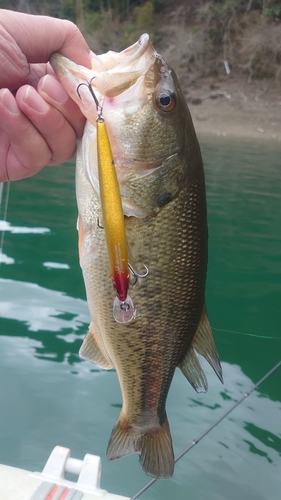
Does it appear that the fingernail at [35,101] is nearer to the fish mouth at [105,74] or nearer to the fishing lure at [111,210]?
the fish mouth at [105,74]

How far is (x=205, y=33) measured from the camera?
30.2 meters

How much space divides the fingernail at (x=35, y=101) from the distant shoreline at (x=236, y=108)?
2058 cm

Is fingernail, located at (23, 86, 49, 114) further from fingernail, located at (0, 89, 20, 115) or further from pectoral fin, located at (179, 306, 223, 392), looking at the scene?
pectoral fin, located at (179, 306, 223, 392)

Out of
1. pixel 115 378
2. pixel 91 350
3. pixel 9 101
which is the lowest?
pixel 115 378

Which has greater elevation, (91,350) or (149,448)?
(91,350)

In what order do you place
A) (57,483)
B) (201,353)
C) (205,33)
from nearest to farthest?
(201,353)
(57,483)
(205,33)

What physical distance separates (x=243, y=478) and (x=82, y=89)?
8.54 feet

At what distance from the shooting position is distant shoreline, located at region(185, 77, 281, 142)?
72.3 ft

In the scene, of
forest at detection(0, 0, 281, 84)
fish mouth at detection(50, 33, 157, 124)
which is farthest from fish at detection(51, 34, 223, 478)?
forest at detection(0, 0, 281, 84)

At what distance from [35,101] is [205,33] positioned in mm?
31867

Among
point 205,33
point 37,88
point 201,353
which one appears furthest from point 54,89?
point 205,33

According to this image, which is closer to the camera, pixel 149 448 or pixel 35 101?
pixel 35 101

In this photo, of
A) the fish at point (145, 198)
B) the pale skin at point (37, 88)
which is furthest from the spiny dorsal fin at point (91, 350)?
the pale skin at point (37, 88)

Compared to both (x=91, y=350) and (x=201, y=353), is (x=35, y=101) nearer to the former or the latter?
(x=91, y=350)
